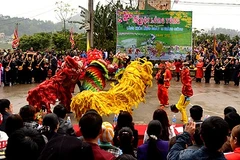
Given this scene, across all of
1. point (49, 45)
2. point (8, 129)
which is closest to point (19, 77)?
point (8, 129)

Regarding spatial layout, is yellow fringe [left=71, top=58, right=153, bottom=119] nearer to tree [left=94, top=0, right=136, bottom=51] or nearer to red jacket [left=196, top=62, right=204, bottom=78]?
red jacket [left=196, top=62, right=204, bottom=78]

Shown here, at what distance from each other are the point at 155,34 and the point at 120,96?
37.9 feet

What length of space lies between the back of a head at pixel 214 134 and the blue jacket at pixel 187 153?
0.04 meters

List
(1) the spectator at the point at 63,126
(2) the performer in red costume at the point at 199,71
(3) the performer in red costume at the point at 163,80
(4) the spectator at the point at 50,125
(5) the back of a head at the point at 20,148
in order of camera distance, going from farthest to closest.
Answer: (2) the performer in red costume at the point at 199,71 → (3) the performer in red costume at the point at 163,80 → (1) the spectator at the point at 63,126 → (4) the spectator at the point at 50,125 → (5) the back of a head at the point at 20,148

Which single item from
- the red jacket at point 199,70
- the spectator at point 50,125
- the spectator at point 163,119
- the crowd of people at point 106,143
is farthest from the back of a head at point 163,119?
the red jacket at point 199,70

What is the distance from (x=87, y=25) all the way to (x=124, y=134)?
13.5 meters

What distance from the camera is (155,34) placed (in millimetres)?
18438

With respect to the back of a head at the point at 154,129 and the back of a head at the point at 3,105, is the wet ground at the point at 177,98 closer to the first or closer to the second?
the back of a head at the point at 3,105

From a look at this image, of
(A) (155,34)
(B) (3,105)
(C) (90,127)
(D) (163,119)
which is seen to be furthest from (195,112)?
(A) (155,34)

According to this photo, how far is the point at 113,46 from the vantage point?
2158 centimetres

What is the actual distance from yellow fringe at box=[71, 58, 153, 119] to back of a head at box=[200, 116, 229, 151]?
4500 millimetres

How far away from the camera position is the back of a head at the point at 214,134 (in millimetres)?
2463

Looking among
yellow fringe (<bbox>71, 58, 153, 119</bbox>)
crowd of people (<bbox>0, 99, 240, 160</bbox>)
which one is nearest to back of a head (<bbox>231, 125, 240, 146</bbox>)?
crowd of people (<bbox>0, 99, 240, 160</bbox>)

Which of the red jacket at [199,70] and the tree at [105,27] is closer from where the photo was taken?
the red jacket at [199,70]
